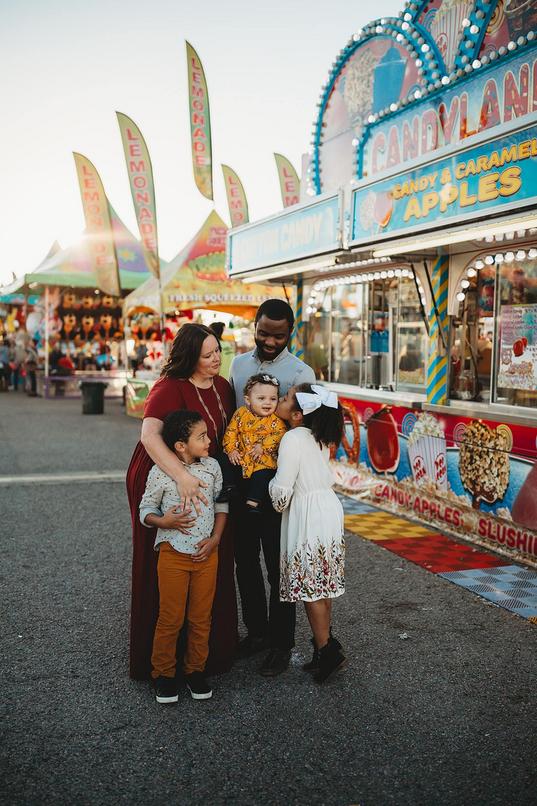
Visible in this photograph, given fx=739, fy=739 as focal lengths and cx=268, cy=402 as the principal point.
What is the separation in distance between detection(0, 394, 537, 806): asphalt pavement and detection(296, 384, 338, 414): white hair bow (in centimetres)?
135

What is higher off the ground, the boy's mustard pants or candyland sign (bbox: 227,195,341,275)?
candyland sign (bbox: 227,195,341,275)

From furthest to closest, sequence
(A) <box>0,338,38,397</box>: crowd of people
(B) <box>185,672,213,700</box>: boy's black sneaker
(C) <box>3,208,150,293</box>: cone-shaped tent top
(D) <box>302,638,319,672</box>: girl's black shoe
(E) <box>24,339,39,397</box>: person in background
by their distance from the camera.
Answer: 1. (A) <box>0,338,38,397</box>: crowd of people
2. (E) <box>24,339,39,397</box>: person in background
3. (C) <box>3,208,150,293</box>: cone-shaped tent top
4. (D) <box>302,638,319,672</box>: girl's black shoe
5. (B) <box>185,672,213,700</box>: boy's black sneaker

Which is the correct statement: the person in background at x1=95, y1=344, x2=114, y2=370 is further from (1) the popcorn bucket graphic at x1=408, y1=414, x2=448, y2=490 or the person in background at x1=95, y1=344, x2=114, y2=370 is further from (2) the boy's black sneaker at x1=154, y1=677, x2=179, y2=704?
(2) the boy's black sneaker at x1=154, y1=677, x2=179, y2=704

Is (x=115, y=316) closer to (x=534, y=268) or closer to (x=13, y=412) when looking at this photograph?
(x=13, y=412)

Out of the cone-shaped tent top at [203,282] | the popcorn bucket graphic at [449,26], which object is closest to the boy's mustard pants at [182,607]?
the popcorn bucket graphic at [449,26]

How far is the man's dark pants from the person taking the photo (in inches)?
147

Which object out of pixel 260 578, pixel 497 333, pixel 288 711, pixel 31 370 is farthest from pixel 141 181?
pixel 288 711

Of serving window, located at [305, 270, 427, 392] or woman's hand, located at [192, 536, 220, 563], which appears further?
serving window, located at [305, 270, 427, 392]

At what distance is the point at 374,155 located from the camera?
871cm

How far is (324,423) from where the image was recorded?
11.4 feet

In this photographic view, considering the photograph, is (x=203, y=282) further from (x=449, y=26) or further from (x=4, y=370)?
(x=4, y=370)

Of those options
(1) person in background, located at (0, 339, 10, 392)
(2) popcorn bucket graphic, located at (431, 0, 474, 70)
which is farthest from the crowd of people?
(2) popcorn bucket graphic, located at (431, 0, 474, 70)

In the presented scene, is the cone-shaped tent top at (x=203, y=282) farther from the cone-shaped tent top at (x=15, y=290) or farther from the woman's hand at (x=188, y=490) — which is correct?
the woman's hand at (x=188, y=490)

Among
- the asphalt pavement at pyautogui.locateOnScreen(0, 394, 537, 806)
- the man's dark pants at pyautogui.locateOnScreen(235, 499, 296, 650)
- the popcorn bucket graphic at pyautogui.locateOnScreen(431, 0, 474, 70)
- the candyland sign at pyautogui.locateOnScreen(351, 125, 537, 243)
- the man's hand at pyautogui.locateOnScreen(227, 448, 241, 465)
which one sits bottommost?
the asphalt pavement at pyautogui.locateOnScreen(0, 394, 537, 806)
